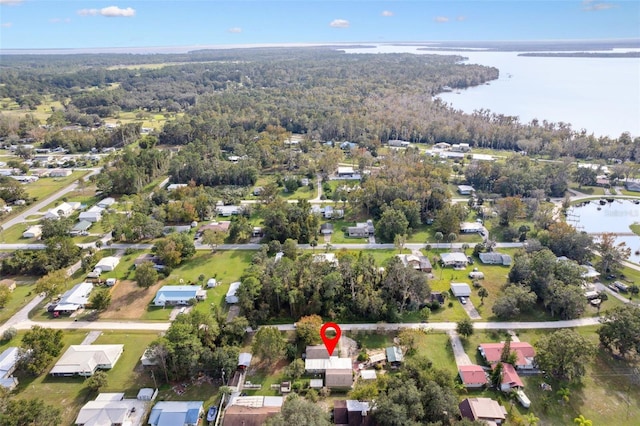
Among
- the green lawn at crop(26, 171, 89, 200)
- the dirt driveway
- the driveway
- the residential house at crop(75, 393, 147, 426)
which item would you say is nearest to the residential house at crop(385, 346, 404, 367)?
the driveway

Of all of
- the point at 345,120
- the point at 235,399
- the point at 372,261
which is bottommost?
the point at 235,399

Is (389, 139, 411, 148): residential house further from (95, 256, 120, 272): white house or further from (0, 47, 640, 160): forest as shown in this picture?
(95, 256, 120, 272): white house

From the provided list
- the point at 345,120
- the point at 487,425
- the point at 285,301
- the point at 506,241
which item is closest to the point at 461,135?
the point at 345,120

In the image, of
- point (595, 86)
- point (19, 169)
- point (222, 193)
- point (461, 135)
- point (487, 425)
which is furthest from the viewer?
point (595, 86)

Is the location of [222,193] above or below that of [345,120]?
below

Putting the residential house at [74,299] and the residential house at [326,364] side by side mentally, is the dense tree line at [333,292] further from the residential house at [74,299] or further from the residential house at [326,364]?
the residential house at [74,299]

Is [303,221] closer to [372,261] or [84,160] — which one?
[372,261]

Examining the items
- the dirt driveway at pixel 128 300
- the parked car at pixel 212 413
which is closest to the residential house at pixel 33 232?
the dirt driveway at pixel 128 300
